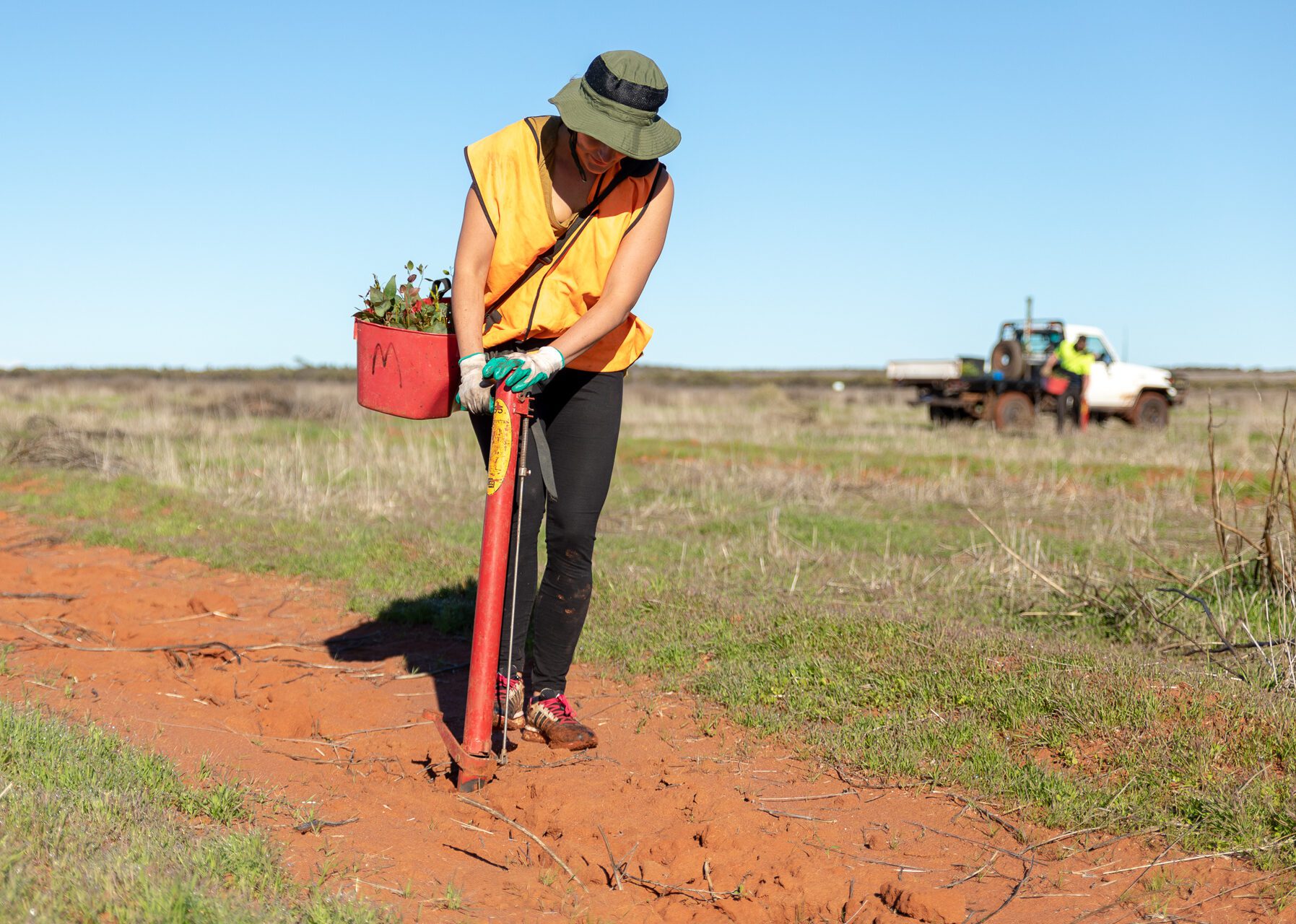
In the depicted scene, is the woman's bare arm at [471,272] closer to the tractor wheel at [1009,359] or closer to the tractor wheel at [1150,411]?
the tractor wheel at [1009,359]

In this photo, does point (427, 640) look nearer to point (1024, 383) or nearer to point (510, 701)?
point (510, 701)

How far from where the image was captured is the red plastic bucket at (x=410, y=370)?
12.3 feet

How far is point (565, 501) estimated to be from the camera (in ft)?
12.8

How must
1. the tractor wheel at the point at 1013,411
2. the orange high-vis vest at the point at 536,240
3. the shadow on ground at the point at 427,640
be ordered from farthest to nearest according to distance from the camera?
the tractor wheel at the point at 1013,411 → the shadow on ground at the point at 427,640 → the orange high-vis vest at the point at 536,240

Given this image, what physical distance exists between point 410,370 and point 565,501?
70 centimetres

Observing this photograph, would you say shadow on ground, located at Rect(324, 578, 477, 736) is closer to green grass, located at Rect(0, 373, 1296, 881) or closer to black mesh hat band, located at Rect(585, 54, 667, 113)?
green grass, located at Rect(0, 373, 1296, 881)

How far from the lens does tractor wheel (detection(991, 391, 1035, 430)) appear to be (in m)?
22.1

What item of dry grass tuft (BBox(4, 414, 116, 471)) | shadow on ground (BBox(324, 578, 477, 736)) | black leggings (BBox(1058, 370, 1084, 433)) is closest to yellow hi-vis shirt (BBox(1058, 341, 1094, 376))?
black leggings (BBox(1058, 370, 1084, 433))

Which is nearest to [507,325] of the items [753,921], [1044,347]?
[753,921]

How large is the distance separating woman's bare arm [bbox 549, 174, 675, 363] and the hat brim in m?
0.25

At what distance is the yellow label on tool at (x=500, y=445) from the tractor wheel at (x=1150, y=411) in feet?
76.5

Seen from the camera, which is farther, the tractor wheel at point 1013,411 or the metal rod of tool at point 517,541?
the tractor wheel at point 1013,411

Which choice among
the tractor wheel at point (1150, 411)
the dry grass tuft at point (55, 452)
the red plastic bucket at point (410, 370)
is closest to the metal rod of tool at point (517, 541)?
the red plastic bucket at point (410, 370)

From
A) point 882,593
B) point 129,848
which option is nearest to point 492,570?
point 129,848
